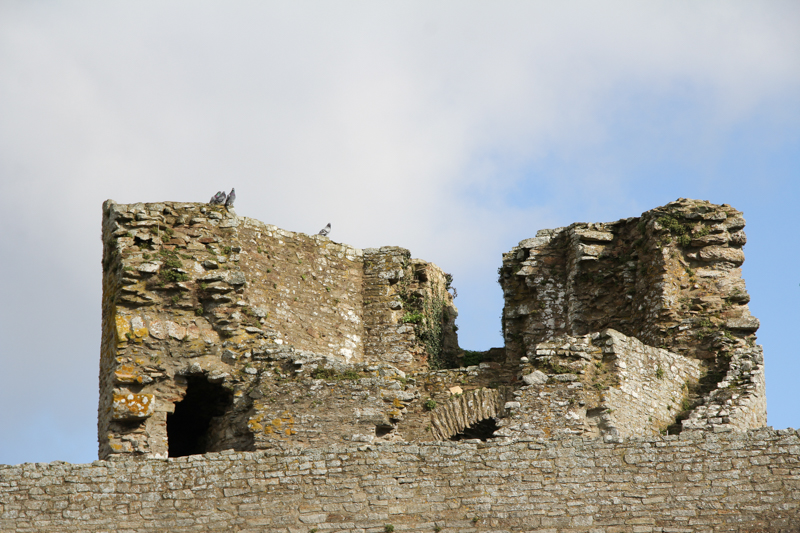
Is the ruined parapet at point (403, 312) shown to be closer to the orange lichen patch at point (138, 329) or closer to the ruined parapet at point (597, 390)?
the ruined parapet at point (597, 390)

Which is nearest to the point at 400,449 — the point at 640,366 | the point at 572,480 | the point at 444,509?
the point at 444,509

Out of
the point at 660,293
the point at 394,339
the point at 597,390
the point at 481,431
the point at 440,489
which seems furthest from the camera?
the point at 394,339

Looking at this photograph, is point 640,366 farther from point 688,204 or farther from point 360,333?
point 360,333

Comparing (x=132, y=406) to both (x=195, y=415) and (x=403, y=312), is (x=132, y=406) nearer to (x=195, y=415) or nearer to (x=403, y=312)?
(x=195, y=415)

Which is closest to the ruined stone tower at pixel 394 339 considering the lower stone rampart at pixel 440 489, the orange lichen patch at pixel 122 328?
the orange lichen patch at pixel 122 328

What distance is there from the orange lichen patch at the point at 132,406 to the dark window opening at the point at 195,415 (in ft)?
3.40

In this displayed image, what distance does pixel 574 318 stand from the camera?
28.7 meters

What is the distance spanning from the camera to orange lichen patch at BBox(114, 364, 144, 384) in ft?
83.7

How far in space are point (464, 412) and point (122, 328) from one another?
6.99m

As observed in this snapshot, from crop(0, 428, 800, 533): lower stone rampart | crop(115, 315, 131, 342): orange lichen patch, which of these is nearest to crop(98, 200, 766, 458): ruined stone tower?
crop(115, 315, 131, 342): orange lichen patch

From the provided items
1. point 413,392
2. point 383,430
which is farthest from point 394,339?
point 383,430

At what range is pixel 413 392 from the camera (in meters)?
25.6

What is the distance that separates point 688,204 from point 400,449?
10179mm

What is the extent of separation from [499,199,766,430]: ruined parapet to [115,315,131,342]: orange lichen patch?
7975mm
